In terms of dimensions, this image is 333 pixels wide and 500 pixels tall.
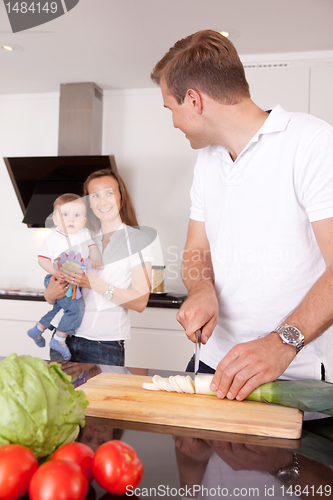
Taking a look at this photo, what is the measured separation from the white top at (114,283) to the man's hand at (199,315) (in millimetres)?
801

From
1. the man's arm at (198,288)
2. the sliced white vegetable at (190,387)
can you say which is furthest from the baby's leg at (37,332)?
the sliced white vegetable at (190,387)

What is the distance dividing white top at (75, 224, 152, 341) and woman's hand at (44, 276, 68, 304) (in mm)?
188

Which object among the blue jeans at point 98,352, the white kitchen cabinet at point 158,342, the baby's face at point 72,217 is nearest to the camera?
the blue jeans at point 98,352

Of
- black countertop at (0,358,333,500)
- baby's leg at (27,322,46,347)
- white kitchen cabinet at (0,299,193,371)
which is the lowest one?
white kitchen cabinet at (0,299,193,371)

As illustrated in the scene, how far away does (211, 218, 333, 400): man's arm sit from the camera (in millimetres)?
772

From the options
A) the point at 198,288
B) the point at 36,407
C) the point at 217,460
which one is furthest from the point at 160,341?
the point at 36,407

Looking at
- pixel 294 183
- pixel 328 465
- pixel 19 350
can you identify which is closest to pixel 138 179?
pixel 19 350

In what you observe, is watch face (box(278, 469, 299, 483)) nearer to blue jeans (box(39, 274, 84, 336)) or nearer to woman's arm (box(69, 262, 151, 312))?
woman's arm (box(69, 262, 151, 312))

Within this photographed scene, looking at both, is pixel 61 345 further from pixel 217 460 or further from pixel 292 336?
pixel 217 460

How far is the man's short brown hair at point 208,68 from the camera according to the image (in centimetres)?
103

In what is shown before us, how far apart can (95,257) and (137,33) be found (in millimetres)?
1439

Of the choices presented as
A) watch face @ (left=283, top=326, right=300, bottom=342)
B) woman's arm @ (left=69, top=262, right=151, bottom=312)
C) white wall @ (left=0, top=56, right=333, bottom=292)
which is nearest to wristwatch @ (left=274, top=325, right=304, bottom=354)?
watch face @ (left=283, top=326, right=300, bottom=342)

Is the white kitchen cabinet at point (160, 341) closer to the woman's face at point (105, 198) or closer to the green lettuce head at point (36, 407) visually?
the woman's face at point (105, 198)

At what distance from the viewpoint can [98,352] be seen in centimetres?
172
